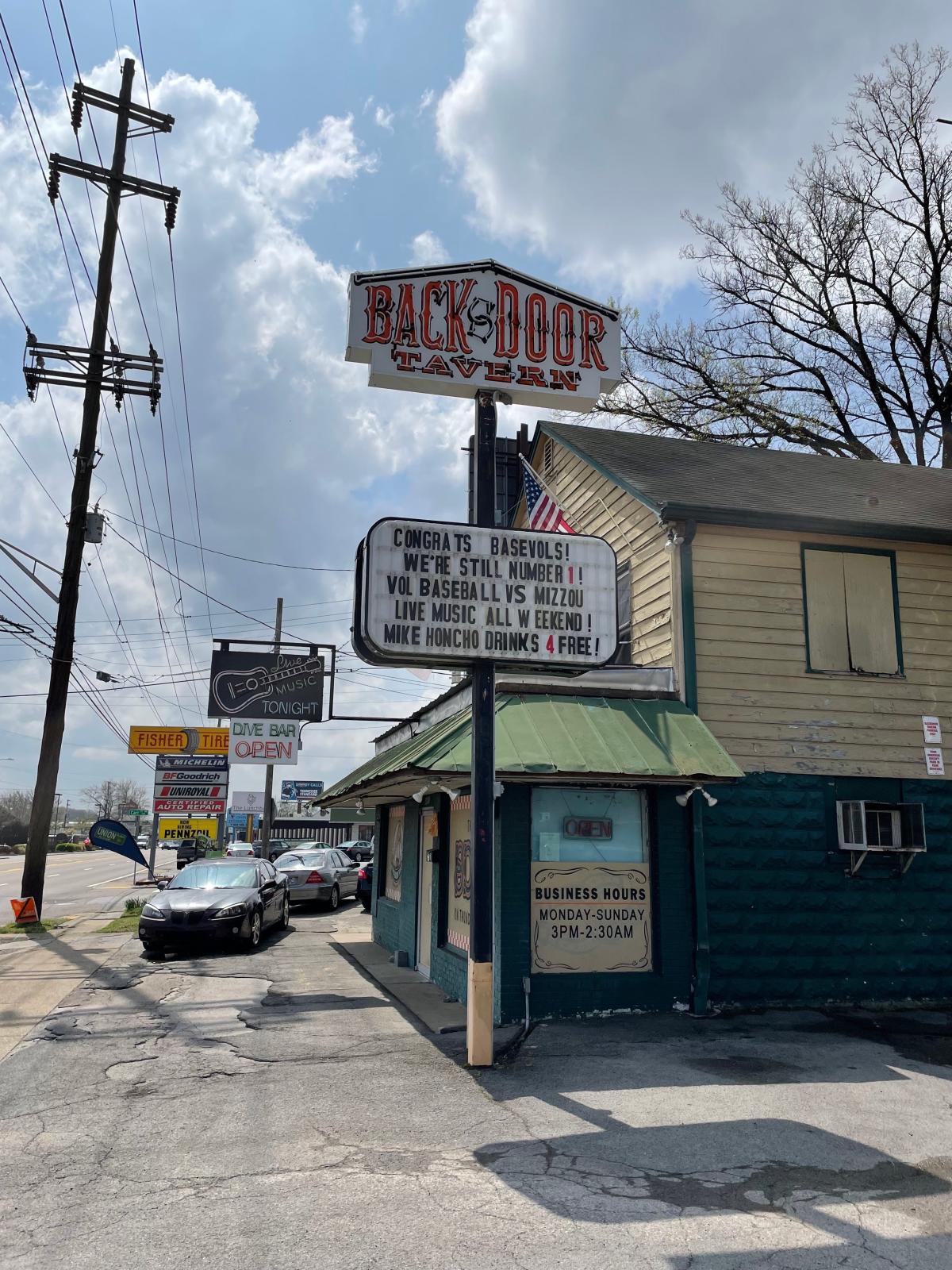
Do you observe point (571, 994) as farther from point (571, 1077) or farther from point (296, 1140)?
point (296, 1140)

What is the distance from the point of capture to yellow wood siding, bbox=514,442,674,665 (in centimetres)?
1159

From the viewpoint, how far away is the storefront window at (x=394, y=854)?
614 inches

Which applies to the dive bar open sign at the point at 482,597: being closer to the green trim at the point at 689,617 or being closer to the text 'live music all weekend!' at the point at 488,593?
the text 'live music all weekend!' at the point at 488,593

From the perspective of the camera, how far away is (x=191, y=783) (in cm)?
3012

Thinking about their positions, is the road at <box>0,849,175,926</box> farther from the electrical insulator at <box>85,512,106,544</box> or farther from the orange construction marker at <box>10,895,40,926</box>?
the electrical insulator at <box>85,512,106,544</box>

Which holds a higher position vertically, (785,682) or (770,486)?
(770,486)

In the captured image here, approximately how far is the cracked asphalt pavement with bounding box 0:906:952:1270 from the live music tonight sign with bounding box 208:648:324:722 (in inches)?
676

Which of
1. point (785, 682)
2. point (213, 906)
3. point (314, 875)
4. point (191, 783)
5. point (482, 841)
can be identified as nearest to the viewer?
point (482, 841)

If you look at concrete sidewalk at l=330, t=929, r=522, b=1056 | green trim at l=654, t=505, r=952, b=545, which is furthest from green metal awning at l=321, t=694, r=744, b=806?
concrete sidewalk at l=330, t=929, r=522, b=1056

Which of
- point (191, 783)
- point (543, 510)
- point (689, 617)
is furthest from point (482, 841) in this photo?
point (191, 783)

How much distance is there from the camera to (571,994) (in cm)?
991

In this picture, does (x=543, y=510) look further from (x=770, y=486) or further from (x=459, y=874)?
(x=459, y=874)

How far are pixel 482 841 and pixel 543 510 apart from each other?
5718 millimetres

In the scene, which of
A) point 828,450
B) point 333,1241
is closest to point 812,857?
point 333,1241
